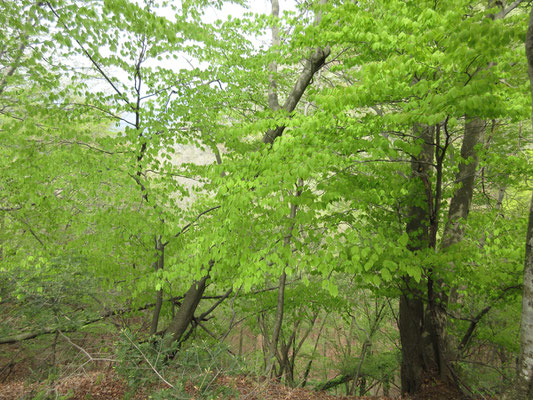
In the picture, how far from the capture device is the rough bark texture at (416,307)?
576cm

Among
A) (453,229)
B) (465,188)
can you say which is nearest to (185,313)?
(453,229)

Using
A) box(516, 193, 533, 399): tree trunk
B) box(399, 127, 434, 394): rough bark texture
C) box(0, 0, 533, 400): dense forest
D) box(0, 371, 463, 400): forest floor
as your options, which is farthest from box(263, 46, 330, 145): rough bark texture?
box(516, 193, 533, 399): tree trunk

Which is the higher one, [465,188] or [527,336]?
[465,188]

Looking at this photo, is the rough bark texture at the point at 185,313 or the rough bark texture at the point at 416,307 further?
the rough bark texture at the point at 185,313

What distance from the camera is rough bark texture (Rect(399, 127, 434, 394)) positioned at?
18.9ft

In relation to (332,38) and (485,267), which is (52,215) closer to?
(332,38)

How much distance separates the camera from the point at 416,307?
21.3 feet

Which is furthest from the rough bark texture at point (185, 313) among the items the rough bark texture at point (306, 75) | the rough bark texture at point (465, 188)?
the rough bark texture at point (465, 188)

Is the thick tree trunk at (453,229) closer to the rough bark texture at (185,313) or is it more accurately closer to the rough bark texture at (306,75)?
the rough bark texture at (306,75)

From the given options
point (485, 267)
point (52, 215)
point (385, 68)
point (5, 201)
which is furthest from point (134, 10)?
point (485, 267)

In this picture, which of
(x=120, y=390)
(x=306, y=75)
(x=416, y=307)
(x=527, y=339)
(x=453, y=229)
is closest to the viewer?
(x=527, y=339)

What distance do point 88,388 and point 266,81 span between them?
7.42 meters

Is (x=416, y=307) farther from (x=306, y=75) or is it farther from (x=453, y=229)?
(x=306, y=75)

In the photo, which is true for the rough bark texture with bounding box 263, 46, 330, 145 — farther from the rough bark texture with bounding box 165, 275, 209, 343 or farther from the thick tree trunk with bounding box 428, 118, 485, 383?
the rough bark texture with bounding box 165, 275, 209, 343
